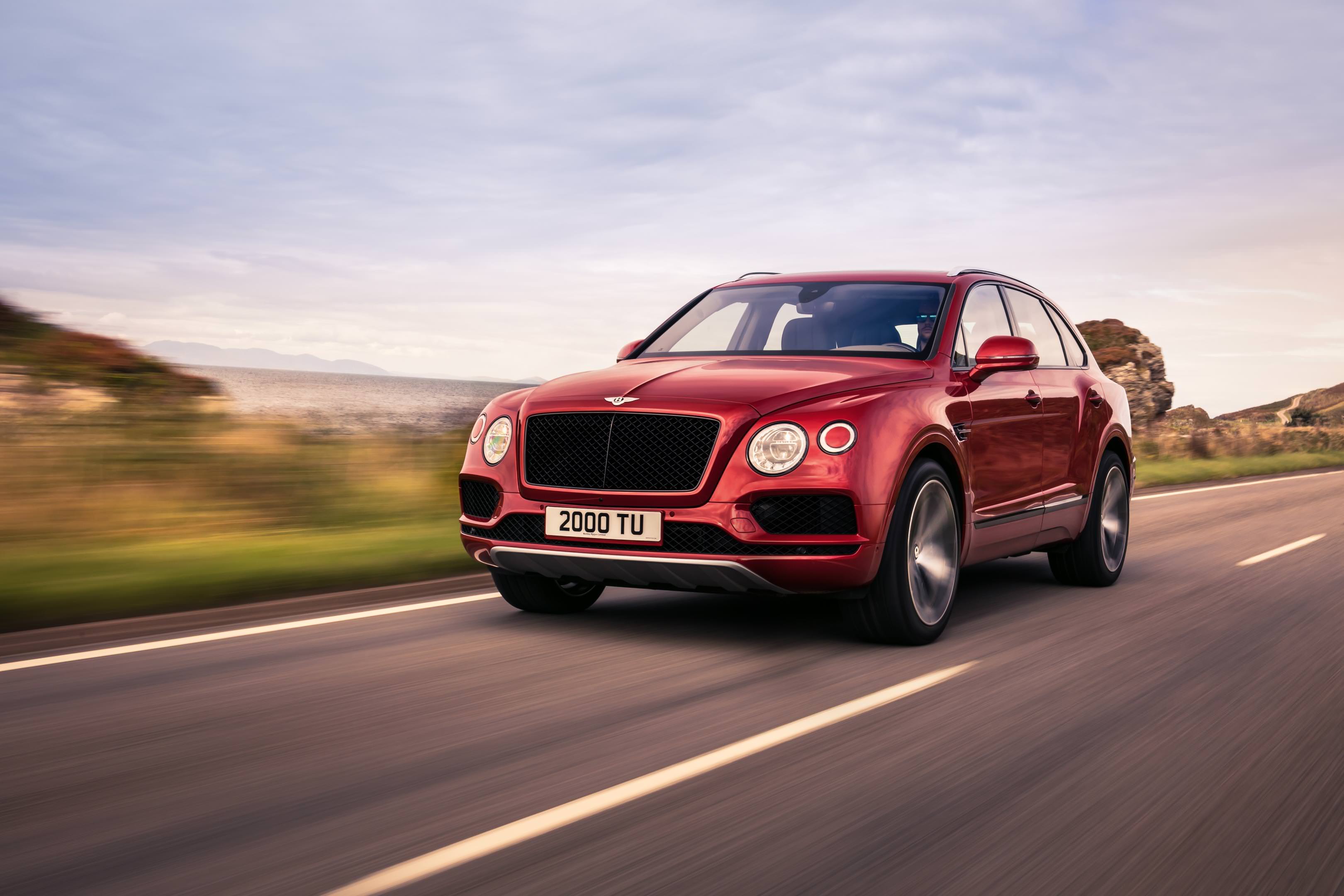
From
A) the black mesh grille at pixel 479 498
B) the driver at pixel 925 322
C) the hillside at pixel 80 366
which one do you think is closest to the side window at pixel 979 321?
the driver at pixel 925 322

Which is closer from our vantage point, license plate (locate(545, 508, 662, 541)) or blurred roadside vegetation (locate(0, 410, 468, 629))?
license plate (locate(545, 508, 662, 541))

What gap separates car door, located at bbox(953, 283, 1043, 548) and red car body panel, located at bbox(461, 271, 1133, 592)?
1 centimetres

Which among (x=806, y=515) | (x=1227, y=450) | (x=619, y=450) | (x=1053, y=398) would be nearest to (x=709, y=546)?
(x=806, y=515)

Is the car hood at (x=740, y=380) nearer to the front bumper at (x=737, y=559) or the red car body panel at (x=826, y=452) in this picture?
the red car body panel at (x=826, y=452)

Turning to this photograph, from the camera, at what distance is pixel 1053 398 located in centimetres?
743

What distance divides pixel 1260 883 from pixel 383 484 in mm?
9460

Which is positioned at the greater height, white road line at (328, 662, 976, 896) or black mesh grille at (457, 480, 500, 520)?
black mesh grille at (457, 480, 500, 520)

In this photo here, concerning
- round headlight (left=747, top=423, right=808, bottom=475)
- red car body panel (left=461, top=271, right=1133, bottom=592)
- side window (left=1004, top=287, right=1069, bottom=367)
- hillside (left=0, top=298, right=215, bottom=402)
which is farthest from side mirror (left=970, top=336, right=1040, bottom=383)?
hillside (left=0, top=298, right=215, bottom=402)

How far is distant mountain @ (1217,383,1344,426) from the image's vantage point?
4594cm

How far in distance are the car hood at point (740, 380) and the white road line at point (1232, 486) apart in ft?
36.4

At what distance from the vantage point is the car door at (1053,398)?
23.9ft

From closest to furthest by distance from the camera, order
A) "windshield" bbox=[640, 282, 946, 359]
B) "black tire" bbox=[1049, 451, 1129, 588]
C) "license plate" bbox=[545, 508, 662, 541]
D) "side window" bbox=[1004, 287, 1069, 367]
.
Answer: "license plate" bbox=[545, 508, 662, 541]
"windshield" bbox=[640, 282, 946, 359]
"side window" bbox=[1004, 287, 1069, 367]
"black tire" bbox=[1049, 451, 1129, 588]

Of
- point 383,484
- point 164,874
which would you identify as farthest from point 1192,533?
point 164,874

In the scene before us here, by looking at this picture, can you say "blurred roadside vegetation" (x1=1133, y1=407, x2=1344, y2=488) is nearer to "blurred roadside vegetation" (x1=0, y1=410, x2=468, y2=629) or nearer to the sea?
the sea
